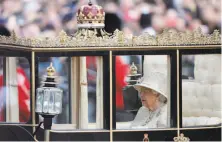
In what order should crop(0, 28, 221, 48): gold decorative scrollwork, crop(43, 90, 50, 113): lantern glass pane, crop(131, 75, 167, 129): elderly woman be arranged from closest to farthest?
crop(43, 90, 50, 113): lantern glass pane < crop(0, 28, 221, 48): gold decorative scrollwork < crop(131, 75, 167, 129): elderly woman

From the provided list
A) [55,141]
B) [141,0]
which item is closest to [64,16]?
[141,0]

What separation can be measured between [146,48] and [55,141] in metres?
0.83

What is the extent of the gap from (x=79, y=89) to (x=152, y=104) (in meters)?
0.49

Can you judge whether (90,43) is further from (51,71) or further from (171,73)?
(171,73)

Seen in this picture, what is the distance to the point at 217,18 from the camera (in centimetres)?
441

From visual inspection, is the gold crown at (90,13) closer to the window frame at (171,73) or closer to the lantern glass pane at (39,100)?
the window frame at (171,73)

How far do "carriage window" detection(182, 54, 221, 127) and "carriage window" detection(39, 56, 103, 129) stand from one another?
554mm

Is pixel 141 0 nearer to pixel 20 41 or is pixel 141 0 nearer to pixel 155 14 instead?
pixel 155 14

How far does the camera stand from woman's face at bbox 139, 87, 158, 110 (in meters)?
4.41

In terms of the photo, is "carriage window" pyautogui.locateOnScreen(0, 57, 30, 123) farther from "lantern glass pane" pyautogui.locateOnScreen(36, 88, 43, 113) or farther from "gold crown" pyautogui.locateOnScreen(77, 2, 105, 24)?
"gold crown" pyautogui.locateOnScreen(77, 2, 105, 24)

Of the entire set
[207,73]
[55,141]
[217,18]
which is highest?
[217,18]

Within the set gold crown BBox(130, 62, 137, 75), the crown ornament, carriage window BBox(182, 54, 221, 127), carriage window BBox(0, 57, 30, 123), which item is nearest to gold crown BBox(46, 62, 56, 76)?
carriage window BBox(0, 57, 30, 123)

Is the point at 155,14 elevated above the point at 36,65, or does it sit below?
above

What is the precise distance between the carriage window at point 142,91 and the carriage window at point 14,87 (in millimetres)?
571
